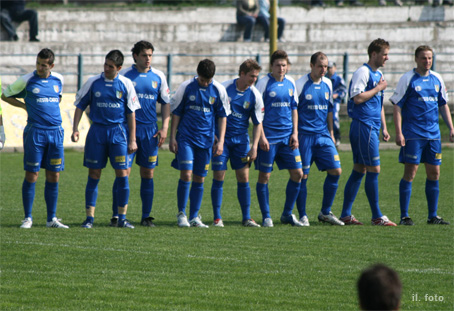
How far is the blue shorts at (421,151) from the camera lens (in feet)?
32.2

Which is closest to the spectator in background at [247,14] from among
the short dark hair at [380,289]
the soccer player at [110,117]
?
the soccer player at [110,117]

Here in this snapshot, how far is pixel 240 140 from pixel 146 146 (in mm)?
1102

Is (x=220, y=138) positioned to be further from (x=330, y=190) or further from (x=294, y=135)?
(x=330, y=190)

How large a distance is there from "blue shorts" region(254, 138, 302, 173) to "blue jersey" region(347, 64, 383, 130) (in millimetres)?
867

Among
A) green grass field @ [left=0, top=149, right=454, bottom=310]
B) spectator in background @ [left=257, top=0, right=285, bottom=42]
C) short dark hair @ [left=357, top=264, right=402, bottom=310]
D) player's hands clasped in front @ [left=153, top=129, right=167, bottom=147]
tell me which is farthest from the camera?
spectator in background @ [left=257, top=0, right=285, bottom=42]

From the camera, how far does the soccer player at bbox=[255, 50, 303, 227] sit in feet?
31.9

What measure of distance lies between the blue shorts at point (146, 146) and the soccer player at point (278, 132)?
1251mm

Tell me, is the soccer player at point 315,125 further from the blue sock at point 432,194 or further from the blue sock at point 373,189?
the blue sock at point 432,194

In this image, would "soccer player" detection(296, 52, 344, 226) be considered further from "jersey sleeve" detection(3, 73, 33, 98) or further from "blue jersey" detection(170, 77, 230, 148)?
"jersey sleeve" detection(3, 73, 33, 98)

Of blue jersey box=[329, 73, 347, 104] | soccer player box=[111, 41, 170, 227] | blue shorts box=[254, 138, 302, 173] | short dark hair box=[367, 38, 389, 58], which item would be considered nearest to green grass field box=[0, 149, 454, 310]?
soccer player box=[111, 41, 170, 227]

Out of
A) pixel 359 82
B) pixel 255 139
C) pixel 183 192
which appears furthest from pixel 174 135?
pixel 359 82

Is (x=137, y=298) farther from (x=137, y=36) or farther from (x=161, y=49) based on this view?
(x=137, y=36)

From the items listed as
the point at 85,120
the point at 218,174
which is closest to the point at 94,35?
the point at 85,120

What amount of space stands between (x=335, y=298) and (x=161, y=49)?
18488 mm
